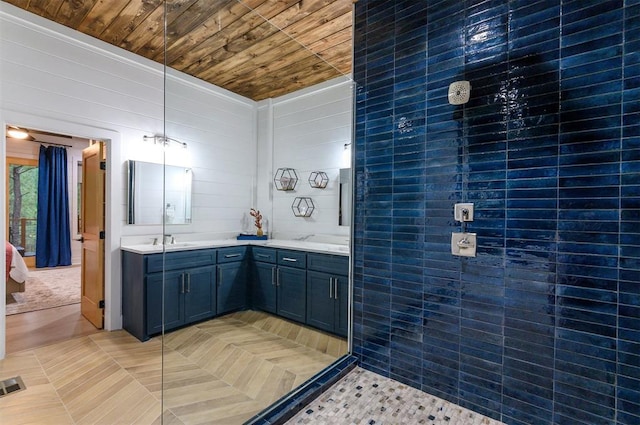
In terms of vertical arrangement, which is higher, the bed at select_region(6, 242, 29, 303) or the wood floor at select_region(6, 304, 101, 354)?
the bed at select_region(6, 242, 29, 303)

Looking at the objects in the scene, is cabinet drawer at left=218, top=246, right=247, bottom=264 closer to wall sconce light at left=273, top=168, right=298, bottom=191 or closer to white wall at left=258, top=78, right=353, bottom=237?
white wall at left=258, top=78, right=353, bottom=237

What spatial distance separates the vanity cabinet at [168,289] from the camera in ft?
7.80

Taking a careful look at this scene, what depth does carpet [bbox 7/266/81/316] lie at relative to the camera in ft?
12.1

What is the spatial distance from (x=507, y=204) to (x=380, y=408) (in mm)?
1346

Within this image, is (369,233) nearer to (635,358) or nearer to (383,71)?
(383,71)

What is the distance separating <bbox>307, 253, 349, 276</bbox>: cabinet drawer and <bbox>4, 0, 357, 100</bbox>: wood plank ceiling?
5.05ft

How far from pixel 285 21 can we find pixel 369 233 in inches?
71.9

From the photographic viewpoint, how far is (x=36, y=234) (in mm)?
5828

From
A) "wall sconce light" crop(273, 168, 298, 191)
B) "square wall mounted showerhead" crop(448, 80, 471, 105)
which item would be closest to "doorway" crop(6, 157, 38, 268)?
"wall sconce light" crop(273, 168, 298, 191)

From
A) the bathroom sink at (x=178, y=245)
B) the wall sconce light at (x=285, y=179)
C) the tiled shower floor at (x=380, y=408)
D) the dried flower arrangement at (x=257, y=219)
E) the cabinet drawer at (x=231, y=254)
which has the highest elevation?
the wall sconce light at (x=285, y=179)

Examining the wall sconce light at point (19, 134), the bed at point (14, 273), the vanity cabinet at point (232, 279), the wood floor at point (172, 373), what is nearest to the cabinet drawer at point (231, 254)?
the vanity cabinet at point (232, 279)

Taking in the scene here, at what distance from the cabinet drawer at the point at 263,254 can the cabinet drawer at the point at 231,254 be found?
9 centimetres

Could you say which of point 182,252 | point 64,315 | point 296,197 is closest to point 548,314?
point 296,197

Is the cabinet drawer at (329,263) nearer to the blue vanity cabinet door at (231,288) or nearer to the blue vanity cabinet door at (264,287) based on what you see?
the blue vanity cabinet door at (264,287)
